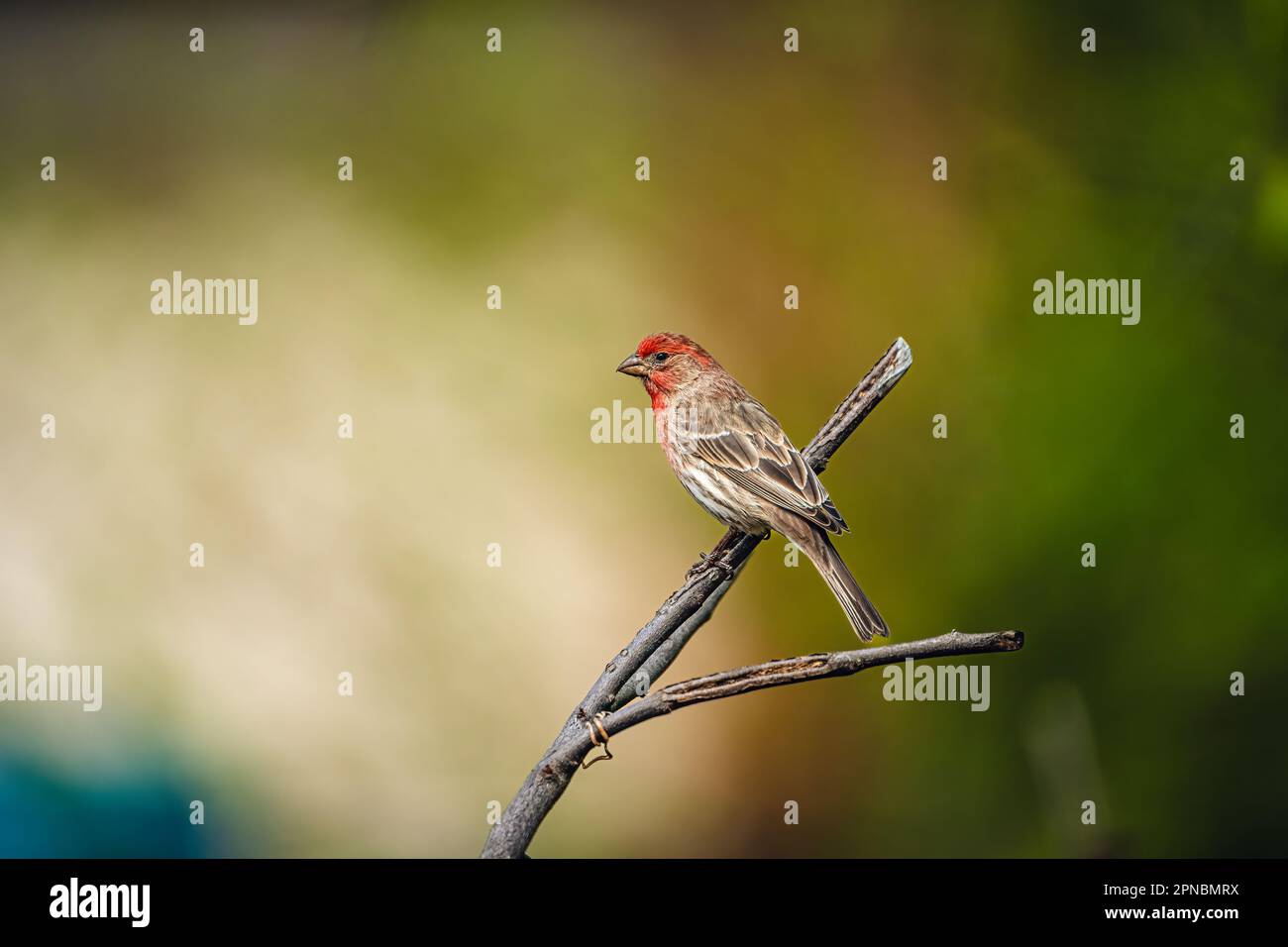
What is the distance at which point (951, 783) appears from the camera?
4.03 metres

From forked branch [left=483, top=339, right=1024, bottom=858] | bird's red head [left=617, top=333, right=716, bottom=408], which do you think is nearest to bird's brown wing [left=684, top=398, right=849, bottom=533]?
bird's red head [left=617, top=333, right=716, bottom=408]

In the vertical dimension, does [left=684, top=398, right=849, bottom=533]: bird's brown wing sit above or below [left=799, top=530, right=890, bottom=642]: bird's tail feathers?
above

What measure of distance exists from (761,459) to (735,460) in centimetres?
8

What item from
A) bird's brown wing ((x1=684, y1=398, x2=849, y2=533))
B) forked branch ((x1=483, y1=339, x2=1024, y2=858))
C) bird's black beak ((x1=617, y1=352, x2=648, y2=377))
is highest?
bird's black beak ((x1=617, y1=352, x2=648, y2=377))

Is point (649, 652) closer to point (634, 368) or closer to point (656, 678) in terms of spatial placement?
point (656, 678)

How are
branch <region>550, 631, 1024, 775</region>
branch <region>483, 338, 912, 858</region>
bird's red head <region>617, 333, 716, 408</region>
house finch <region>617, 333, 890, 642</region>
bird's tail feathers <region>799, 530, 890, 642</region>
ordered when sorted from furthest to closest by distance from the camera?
bird's red head <region>617, 333, 716, 408</region>, house finch <region>617, 333, 890, 642</region>, bird's tail feathers <region>799, 530, 890, 642</region>, branch <region>483, 338, 912, 858</region>, branch <region>550, 631, 1024, 775</region>

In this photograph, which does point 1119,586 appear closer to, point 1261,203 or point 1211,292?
point 1211,292

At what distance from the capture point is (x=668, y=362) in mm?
3377

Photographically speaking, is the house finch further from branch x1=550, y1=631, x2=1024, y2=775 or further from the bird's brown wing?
branch x1=550, y1=631, x2=1024, y2=775

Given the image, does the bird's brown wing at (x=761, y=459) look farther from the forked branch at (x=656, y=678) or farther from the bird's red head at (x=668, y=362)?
the forked branch at (x=656, y=678)

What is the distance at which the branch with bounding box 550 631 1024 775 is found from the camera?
65.9 inches

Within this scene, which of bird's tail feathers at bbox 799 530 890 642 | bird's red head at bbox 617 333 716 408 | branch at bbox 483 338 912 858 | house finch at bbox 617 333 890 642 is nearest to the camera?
branch at bbox 483 338 912 858

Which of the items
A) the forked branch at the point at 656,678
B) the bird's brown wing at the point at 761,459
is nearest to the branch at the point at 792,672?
the forked branch at the point at 656,678

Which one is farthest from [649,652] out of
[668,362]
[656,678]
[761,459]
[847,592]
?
[668,362]
